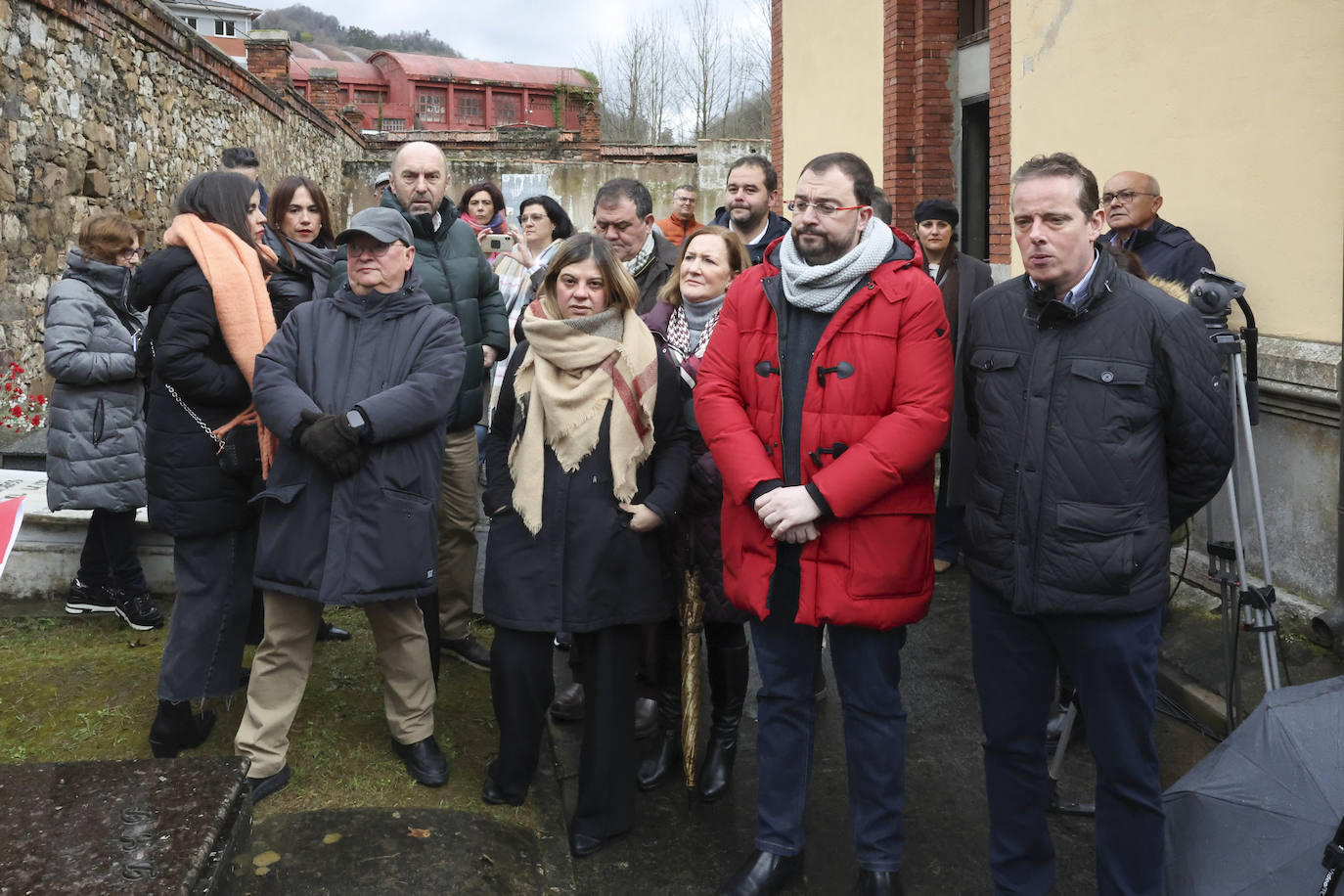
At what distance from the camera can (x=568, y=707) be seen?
4527 mm

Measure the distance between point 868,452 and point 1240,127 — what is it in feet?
11.4

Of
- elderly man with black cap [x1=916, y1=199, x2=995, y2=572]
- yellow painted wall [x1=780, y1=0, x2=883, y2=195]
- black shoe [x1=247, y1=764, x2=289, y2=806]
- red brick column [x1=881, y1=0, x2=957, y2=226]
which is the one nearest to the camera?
black shoe [x1=247, y1=764, x2=289, y2=806]

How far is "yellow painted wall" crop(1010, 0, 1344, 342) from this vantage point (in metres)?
4.78

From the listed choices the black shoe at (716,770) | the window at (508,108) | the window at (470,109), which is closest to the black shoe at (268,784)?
the black shoe at (716,770)

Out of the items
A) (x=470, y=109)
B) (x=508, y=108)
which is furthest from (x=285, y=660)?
(x=470, y=109)

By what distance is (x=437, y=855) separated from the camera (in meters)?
3.32

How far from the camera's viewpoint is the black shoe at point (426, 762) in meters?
3.82

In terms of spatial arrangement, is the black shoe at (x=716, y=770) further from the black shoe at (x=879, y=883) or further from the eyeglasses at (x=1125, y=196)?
the eyeglasses at (x=1125, y=196)

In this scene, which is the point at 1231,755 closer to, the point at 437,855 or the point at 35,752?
the point at 437,855

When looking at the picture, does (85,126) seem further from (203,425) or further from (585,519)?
(585,519)

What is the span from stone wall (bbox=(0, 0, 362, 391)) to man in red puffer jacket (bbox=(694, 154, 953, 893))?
5.82 metres

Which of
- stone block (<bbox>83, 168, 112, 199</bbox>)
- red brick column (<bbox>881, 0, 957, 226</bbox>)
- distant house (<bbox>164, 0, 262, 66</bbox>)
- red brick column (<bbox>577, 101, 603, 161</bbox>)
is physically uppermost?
distant house (<bbox>164, 0, 262, 66</bbox>)

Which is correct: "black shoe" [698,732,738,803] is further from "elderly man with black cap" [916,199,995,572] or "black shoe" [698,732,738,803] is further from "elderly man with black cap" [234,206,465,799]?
"elderly man with black cap" [916,199,995,572]

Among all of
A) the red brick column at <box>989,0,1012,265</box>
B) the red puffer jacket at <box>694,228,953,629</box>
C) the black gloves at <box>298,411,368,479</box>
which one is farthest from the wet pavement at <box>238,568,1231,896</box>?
the red brick column at <box>989,0,1012,265</box>
